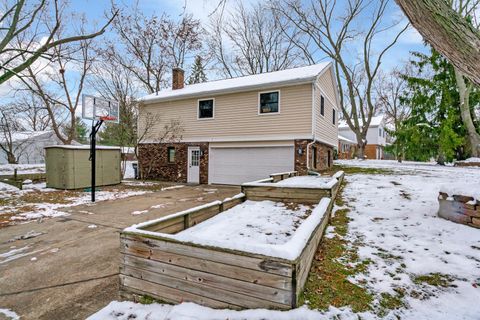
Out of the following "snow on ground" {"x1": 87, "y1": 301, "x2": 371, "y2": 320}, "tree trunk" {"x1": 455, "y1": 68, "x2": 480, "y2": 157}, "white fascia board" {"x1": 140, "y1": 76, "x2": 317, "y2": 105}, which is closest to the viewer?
"snow on ground" {"x1": 87, "y1": 301, "x2": 371, "y2": 320}

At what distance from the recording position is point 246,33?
2305cm

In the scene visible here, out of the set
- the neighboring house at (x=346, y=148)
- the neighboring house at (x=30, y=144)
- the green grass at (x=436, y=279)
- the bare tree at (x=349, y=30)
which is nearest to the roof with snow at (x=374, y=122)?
the neighboring house at (x=346, y=148)

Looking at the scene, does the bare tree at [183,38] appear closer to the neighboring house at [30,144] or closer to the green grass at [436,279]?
the neighboring house at [30,144]

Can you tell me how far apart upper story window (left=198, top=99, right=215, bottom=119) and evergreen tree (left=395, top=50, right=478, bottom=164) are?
41.4 ft

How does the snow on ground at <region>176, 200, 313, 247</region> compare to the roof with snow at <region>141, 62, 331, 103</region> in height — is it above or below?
below

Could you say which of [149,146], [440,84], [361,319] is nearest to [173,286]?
[361,319]

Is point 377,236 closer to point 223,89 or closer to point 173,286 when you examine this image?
point 173,286

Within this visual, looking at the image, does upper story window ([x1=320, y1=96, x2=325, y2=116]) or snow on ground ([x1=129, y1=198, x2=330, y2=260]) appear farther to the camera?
upper story window ([x1=320, y1=96, x2=325, y2=116])

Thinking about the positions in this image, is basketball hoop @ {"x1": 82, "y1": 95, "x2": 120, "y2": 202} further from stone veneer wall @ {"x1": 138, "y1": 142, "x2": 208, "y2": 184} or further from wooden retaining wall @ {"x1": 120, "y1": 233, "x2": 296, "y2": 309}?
wooden retaining wall @ {"x1": 120, "y1": 233, "x2": 296, "y2": 309}

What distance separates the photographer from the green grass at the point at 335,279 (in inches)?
83.7

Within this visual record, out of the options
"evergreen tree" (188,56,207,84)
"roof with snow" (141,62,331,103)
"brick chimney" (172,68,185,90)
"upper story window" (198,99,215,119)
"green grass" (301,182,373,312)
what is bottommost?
"green grass" (301,182,373,312)

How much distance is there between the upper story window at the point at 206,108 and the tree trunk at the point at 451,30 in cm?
1064

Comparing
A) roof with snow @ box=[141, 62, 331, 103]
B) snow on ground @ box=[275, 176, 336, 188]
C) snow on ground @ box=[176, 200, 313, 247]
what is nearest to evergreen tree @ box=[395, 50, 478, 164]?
roof with snow @ box=[141, 62, 331, 103]

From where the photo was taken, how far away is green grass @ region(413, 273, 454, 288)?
7.89ft
